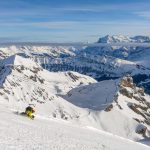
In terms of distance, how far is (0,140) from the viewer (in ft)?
128

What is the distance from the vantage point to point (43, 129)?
52.7m

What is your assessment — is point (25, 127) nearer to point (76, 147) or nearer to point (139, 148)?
point (76, 147)

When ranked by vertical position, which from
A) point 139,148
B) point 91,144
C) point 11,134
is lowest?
point 139,148

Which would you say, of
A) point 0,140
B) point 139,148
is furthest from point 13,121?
point 139,148

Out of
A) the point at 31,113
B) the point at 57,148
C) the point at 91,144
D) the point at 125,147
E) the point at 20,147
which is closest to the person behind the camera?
the point at 20,147

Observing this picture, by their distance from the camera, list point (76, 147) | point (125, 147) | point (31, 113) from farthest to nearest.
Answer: point (31, 113) < point (125, 147) < point (76, 147)

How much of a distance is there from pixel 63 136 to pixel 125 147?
1068cm

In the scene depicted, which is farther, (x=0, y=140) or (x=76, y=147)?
(x=76, y=147)

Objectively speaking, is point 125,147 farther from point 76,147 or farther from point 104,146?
point 76,147

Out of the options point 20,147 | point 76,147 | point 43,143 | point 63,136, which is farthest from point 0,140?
point 63,136

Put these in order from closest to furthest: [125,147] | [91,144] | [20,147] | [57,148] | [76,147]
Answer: [20,147]
[57,148]
[76,147]
[91,144]
[125,147]

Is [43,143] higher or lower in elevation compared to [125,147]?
higher

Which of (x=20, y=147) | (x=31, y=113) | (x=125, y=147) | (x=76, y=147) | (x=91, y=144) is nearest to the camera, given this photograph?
(x=20, y=147)

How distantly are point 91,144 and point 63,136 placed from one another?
362 cm
